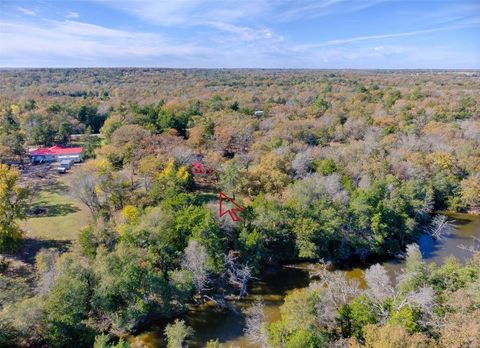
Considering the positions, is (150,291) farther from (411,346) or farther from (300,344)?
(411,346)

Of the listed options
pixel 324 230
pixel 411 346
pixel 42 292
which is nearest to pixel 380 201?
pixel 324 230

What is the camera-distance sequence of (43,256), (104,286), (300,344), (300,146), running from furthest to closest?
(300,146)
(43,256)
(104,286)
(300,344)

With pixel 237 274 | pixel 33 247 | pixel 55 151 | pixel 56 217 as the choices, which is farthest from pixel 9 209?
pixel 55 151

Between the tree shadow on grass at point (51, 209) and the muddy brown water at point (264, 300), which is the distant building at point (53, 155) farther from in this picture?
the muddy brown water at point (264, 300)

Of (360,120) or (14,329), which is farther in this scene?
(360,120)

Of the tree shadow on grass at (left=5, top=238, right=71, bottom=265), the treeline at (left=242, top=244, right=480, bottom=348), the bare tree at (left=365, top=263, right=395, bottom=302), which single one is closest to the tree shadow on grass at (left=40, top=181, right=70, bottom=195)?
the tree shadow on grass at (left=5, top=238, right=71, bottom=265)

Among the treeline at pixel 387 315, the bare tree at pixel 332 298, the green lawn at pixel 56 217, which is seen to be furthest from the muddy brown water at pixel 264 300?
the green lawn at pixel 56 217
